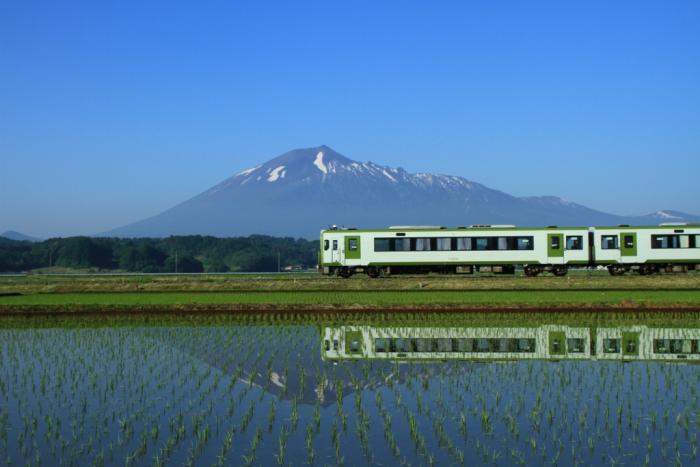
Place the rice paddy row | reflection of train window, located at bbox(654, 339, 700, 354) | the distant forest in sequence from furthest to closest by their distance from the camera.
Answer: the distant forest, the rice paddy row, reflection of train window, located at bbox(654, 339, 700, 354)

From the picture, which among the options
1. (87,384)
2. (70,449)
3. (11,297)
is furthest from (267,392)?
(11,297)

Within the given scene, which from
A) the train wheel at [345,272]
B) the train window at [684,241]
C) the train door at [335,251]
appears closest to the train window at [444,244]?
the train wheel at [345,272]

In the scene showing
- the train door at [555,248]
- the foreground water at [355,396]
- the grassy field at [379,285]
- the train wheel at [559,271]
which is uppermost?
the train door at [555,248]

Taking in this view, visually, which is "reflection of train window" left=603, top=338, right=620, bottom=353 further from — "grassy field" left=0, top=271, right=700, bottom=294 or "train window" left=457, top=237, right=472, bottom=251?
"train window" left=457, top=237, right=472, bottom=251

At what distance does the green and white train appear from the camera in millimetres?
44312

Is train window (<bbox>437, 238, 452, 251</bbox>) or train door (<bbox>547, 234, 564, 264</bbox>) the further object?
train window (<bbox>437, 238, 452, 251</bbox>)

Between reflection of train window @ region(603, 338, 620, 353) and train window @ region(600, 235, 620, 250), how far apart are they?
24.0 metres

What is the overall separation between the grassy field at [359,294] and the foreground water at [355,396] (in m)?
5.51

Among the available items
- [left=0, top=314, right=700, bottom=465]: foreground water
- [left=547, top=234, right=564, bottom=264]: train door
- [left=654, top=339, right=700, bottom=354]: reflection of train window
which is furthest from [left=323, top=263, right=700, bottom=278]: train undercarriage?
[left=654, top=339, right=700, bottom=354]: reflection of train window

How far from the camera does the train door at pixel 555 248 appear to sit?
4425 centimetres

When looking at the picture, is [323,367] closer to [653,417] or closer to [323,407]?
[323,407]

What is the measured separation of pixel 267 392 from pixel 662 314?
16.9 metres

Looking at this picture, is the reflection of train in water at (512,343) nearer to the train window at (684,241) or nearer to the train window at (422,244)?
the train window at (422,244)

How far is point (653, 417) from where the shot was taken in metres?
12.7
